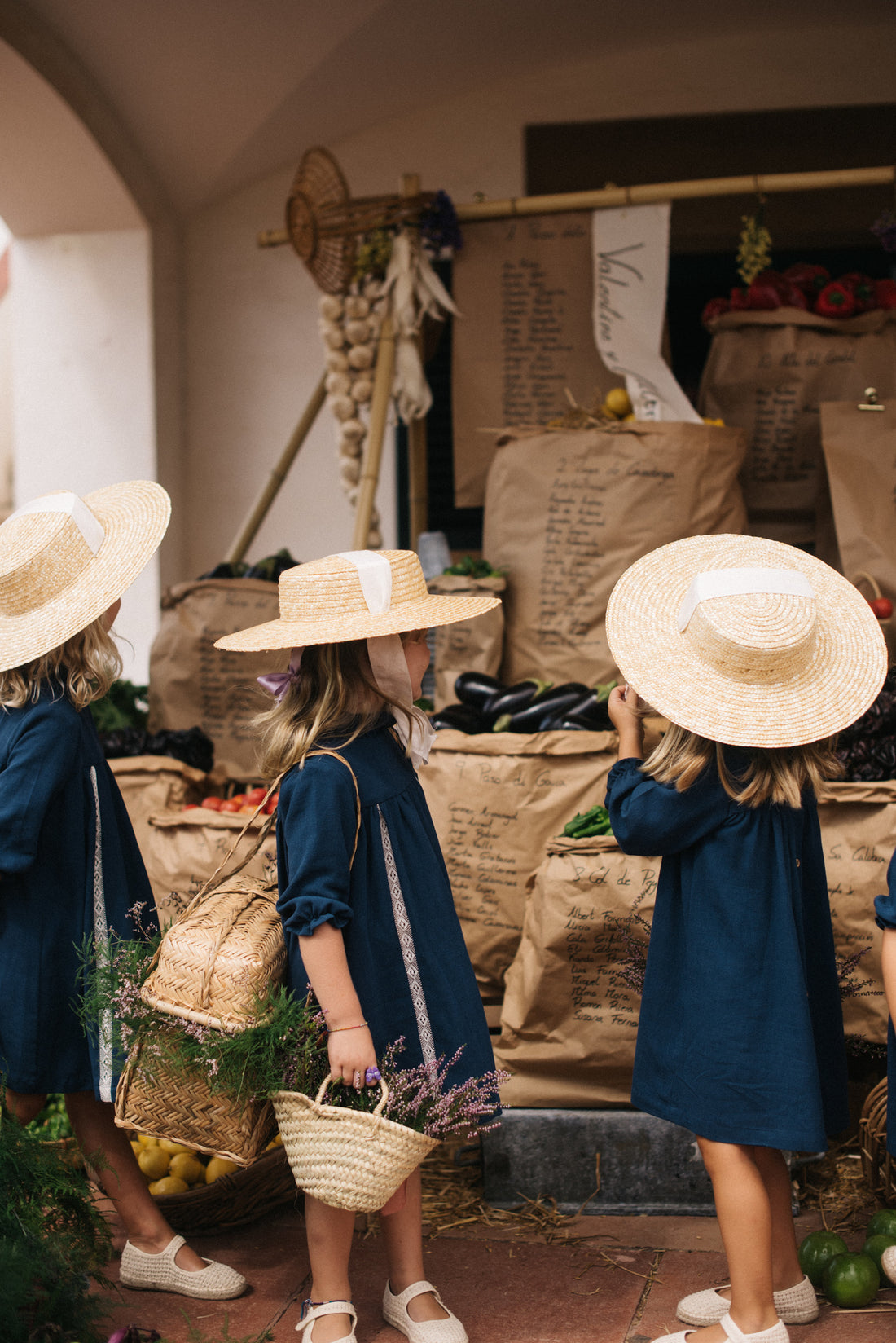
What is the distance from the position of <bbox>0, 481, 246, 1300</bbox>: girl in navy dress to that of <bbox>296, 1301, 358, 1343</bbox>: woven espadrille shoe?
0.36 meters

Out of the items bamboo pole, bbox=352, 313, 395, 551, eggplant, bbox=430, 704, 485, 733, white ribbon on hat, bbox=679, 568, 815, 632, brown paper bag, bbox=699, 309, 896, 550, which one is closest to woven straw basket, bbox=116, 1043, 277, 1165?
white ribbon on hat, bbox=679, 568, 815, 632

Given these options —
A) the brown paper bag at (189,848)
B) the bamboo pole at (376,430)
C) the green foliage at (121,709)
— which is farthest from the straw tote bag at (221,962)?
the green foliage at (121,709)

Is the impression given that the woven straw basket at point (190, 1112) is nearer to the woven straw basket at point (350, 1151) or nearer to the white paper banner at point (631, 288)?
the woven straw basket at point (350, 1151)

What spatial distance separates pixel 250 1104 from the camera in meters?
2.00

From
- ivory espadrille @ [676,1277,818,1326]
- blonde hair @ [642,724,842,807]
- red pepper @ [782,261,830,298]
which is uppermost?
red pepper @ [782,261,830,298]

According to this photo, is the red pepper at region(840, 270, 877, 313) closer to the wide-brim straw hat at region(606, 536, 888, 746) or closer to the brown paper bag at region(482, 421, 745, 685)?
the brown paper bag at region(482, 421, 745, 685)

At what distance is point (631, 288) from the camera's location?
401 cm

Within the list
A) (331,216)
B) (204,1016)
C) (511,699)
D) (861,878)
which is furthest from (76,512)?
(331,216)

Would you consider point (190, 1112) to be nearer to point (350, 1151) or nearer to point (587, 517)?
point (350, 1151)

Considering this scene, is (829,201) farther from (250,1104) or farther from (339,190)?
(250,1104)

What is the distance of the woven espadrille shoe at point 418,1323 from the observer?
7.19 ft

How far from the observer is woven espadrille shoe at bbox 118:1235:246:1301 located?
243cm

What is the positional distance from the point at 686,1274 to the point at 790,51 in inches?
191

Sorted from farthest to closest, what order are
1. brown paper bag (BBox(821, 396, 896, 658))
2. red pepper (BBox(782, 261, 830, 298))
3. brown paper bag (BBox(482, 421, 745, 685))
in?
red pepper (BBox(782, 261, 830, 298))
brown paper bag (BBox(482, 421, 745, 685))
brown paper bag (BBox(821, 396, 896, 658))
